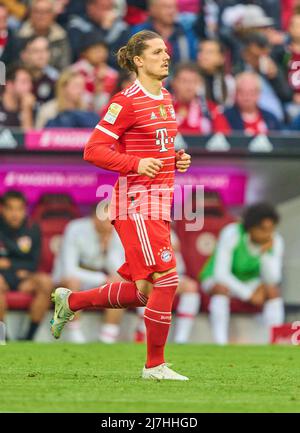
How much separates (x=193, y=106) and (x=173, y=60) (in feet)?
4.08

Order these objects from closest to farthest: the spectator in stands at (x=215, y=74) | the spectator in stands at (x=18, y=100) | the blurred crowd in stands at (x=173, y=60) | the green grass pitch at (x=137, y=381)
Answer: the green grass pitch at (x=137, y=381) < the spectator in stands at (x=18, y=100) < the blurred crowd in stands at (x=173, y=60) < the spectator in stands at (x=215, y=74)

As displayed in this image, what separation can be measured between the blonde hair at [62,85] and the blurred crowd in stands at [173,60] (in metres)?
0.01

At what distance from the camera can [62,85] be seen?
1466cm

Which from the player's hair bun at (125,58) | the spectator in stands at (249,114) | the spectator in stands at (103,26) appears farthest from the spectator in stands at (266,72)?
the player's hair bun at (125,58)

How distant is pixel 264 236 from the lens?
47.3 ft

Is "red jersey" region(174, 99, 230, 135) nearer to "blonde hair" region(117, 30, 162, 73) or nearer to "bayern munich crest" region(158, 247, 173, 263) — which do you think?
"blonde hair" region(117, 30, 162, 73)

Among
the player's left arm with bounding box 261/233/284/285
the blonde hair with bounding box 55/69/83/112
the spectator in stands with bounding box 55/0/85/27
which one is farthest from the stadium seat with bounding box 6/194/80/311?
the spectator in stands with bounding box 55/0/85/27

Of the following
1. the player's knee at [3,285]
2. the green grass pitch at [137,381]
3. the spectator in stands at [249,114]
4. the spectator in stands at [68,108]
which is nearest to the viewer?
the green grass pitch at [137,381]

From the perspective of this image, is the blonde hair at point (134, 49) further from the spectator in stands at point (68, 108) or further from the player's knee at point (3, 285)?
the player's knee at point (3, 285)

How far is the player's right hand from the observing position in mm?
7633

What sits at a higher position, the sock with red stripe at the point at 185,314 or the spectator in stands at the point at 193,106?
the spectator in stands at the point at 193,106

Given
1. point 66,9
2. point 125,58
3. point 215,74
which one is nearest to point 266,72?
point 215,74

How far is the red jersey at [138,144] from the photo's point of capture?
7.86m
